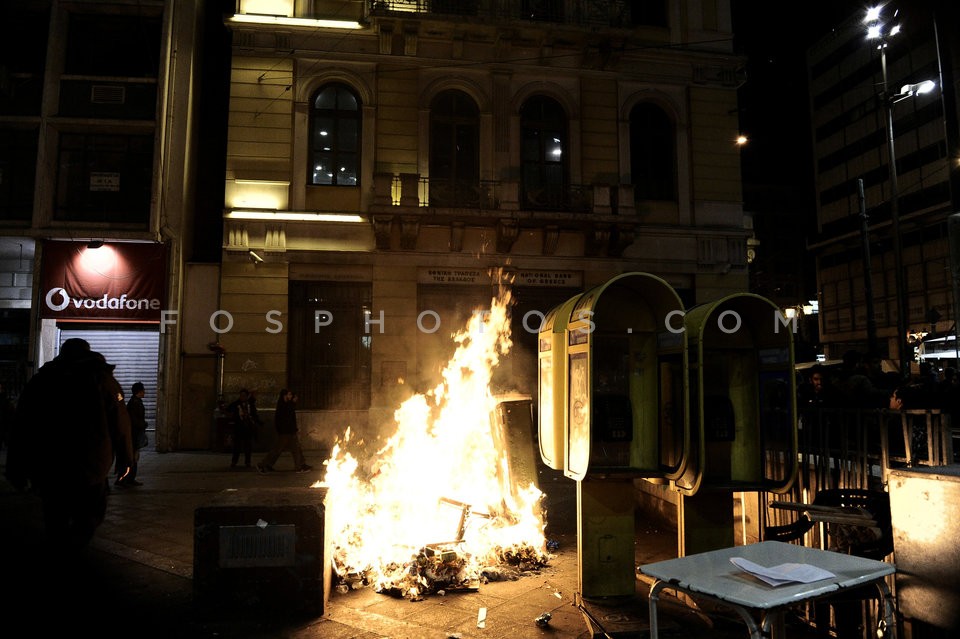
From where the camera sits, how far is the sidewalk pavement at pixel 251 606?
4.44 m

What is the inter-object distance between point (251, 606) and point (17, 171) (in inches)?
654

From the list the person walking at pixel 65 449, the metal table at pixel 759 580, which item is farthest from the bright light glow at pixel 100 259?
the metal table at pixel 759 580

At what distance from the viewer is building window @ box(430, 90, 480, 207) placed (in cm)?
1591

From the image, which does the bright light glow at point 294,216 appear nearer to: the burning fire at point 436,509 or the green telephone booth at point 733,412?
the burning fire at point 436,509

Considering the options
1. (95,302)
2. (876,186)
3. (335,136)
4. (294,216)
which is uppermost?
(876,186)

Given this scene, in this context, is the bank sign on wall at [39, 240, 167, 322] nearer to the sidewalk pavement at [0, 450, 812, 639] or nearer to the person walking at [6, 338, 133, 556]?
the sidewalk pavement at [0, 450, 812, 639]

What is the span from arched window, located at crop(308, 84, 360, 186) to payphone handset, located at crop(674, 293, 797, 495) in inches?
482

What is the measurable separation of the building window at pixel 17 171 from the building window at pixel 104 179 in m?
0.81

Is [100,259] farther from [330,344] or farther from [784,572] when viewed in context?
[784,572]

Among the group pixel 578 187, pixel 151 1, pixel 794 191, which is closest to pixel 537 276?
pixel 578 187

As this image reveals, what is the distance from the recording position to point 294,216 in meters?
14.9

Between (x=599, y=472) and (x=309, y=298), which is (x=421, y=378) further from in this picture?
(x=599, y=472)

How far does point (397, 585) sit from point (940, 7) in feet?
23.8

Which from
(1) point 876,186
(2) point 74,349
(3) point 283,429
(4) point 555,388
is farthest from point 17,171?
(1) point 876,186
